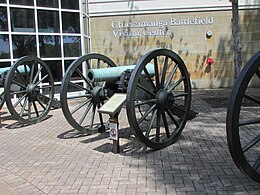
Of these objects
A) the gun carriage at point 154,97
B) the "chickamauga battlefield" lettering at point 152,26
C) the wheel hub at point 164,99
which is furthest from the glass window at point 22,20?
the wheel hub at point 164,99

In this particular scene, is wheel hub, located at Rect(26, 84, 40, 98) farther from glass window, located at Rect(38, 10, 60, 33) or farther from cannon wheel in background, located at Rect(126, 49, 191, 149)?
glass window, located at Rect(38, 10, 60, 33)

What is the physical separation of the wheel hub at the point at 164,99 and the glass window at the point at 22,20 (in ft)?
23.7

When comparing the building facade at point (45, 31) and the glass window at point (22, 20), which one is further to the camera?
the glass window at point (22, 20)

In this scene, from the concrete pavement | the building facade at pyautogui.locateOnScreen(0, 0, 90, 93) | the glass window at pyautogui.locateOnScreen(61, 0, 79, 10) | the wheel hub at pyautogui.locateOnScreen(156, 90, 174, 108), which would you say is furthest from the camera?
the glass window at pyautogui.locateOnScreen(61, 0, 79, 10)

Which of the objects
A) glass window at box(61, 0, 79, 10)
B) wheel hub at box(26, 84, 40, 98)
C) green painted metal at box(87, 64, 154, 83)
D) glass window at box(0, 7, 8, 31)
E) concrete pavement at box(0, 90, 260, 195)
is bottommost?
concrete pavement at box(0, 90, 260, 195)

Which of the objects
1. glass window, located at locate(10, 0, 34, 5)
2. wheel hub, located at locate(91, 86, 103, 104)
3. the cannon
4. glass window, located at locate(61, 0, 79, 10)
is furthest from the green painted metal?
glass window, located at locate(61, 0, 79, 10)

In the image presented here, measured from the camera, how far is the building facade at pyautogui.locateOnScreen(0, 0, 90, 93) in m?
10.9

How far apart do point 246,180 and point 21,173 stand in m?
3.04

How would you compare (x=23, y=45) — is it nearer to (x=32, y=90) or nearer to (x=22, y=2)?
(x=22, y=2)

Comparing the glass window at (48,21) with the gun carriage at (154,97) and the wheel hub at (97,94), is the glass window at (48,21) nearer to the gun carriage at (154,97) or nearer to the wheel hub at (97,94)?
the gun carriage at (154,97)

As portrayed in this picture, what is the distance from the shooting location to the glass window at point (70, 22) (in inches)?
486

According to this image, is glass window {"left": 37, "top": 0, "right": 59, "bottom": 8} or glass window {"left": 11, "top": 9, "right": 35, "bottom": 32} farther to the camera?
glass window {"left": 37, "top": 0, "right": 59, "bottom": 8}

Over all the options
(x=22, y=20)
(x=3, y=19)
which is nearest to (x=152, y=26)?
(x=22, y=20)

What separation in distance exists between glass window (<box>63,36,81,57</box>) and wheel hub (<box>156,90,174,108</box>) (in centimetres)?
741
